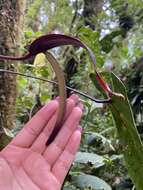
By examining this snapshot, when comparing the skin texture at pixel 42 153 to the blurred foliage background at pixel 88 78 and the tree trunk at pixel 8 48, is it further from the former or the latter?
the tree trunk at pixel 8 48

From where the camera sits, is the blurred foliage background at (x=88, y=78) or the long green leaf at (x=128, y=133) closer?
the long green leaf at (x=128, y=133)

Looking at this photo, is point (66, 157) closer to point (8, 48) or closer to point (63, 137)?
point (63, 137)

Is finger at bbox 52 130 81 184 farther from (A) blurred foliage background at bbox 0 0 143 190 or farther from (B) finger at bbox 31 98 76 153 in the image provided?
(A) blurred foliage background at bbox 0 0 143 190

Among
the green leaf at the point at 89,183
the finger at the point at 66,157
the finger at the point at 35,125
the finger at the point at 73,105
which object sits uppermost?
the finger at the point at 73,105

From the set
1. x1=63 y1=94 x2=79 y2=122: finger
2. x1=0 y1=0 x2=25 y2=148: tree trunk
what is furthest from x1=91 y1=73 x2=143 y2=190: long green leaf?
x1=0 y1=0 x2=25 y2=148: tree trunk

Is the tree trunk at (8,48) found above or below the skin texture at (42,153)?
above

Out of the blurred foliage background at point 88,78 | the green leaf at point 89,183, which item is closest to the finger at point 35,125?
the blurred foliage background at point 88,78

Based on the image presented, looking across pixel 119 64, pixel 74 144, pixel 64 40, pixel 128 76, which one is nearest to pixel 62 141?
pixel 74 144

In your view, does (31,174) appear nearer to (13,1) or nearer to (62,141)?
(62,141)
